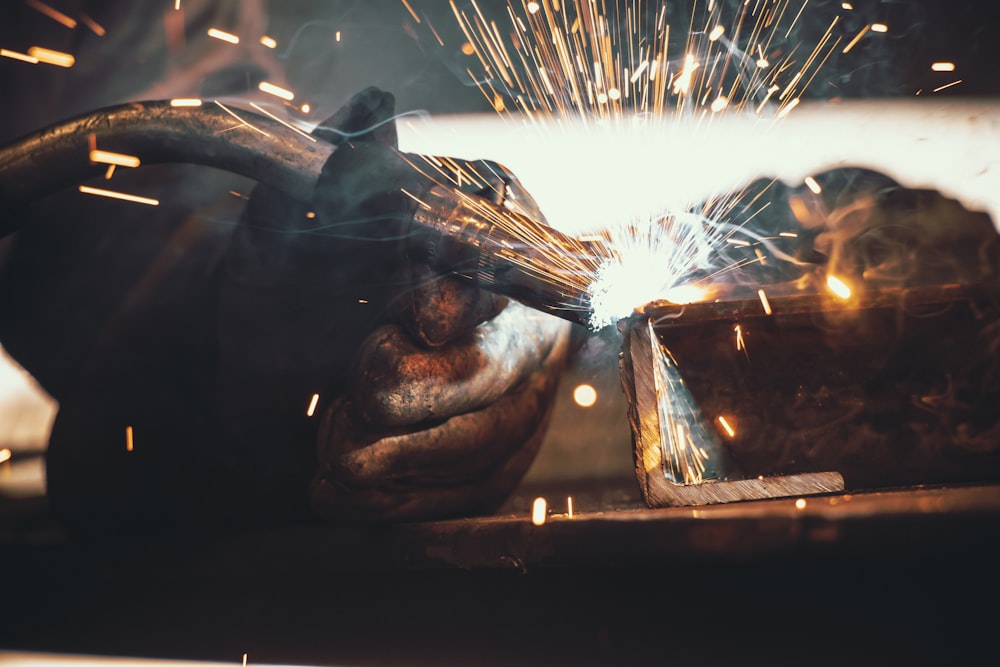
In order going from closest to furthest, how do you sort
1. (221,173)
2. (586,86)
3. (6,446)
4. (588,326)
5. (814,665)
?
(814,665) < (588,326) < (221,173) < (586,86) < (6,446)

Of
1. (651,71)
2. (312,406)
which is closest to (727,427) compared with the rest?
(312,406)

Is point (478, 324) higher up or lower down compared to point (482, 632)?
higher up

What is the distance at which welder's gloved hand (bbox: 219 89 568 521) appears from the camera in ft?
3.90

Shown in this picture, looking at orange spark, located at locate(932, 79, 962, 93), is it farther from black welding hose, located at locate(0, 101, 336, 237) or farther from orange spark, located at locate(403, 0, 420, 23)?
black welding hose, located at locate(0, 101, 336, 237)

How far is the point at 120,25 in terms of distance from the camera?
209 cm

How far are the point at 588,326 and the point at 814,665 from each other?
25.5 inches

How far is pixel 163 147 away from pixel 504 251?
0.82 meters

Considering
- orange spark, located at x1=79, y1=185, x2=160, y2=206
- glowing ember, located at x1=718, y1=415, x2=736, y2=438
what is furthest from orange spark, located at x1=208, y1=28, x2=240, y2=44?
glowing ember, located at x1=718, y1=415, x2=736, y2=438

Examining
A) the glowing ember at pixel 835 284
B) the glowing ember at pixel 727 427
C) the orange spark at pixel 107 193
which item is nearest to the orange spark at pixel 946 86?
the glowing ember at pixel 835 284

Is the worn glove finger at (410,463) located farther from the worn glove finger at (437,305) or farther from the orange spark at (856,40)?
the orange spark at (856,40)

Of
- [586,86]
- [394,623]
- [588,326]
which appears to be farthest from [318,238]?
[586,86]

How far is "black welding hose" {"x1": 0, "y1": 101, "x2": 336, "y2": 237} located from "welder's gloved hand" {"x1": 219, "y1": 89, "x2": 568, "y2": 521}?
0.30 ft

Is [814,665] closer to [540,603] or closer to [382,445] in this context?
[540,603]

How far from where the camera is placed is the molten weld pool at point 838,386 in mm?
1225
